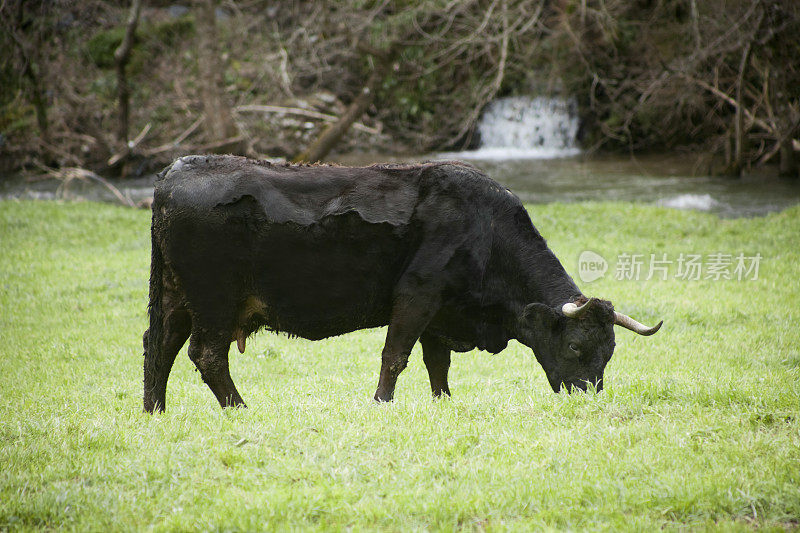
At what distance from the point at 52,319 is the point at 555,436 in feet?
27.4

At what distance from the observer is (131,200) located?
2070cm

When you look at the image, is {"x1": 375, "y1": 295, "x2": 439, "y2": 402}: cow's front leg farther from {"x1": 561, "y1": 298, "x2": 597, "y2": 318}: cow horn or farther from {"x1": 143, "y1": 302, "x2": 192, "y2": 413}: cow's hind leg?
{"x1": 143, "y1": 302, "x2": 192, "y2": 413}: cow's hind leg

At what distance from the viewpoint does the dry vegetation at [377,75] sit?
65.0 ft

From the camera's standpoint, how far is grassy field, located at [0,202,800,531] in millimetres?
4277

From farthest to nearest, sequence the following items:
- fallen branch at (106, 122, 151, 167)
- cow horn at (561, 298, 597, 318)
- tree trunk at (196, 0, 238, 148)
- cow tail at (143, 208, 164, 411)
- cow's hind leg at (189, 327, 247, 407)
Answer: fallen branch at (106, 122, 151, 167) < tree trunk at (196, 0, 238, 148) < cow tail at (143, 208, 164, 411) < cow's hind leg at (189, 327, 247, 407) < cow horn at (561, 298, 597, 318)

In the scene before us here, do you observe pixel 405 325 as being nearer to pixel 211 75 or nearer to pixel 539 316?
pixel 539 316

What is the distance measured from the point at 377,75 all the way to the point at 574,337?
17.3 m

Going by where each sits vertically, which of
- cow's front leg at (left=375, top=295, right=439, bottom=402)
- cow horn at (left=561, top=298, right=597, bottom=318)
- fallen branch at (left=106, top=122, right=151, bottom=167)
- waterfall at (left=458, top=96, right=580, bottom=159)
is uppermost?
cow horn at (left=561, top=298, right=597, bottom=318)

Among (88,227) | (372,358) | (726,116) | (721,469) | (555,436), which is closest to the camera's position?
(721,469)

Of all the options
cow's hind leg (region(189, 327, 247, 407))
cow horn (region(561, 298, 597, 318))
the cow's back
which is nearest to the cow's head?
cow horn (region(561, 298, 597, 318))

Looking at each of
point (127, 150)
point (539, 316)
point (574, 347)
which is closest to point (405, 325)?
point (539, 316)

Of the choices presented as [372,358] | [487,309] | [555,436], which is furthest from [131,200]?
[555,436]

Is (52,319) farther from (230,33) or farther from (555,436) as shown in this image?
(230,33)

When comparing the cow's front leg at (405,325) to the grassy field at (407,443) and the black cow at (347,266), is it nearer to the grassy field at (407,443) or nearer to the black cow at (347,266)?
the black cow at (347,266)
